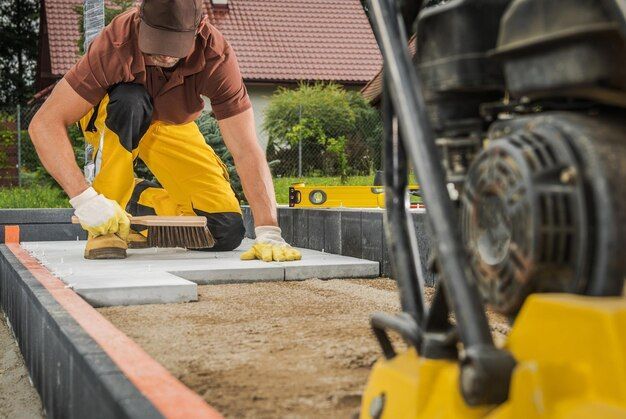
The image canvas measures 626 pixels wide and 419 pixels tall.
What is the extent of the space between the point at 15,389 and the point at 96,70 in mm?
1709

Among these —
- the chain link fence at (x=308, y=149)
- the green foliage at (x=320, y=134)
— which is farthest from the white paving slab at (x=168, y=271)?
the green foliage at (x=320, y=134)

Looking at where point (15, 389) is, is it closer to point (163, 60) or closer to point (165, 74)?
point (163, 60)

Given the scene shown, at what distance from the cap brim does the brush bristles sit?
1043 millimetres

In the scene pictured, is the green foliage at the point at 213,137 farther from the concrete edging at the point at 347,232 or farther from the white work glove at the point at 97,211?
the white work glove at the point at 97,211

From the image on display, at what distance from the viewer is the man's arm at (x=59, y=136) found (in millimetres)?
3951

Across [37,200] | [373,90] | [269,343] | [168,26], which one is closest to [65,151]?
A: [168,26]

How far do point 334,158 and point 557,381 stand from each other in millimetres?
13744

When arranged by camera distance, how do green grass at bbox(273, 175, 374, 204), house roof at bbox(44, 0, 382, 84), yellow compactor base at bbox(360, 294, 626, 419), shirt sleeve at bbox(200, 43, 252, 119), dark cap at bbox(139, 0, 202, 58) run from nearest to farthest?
yellow compactor base at bbox(360, 294, 626, 419), dark cap at bbox(139, 0, 202, 58), shirt sleeve at bbox(200, 43, 252, 119), green grass at bbox(273, 175, 374, 204), house roof at bbox(44, 0, 382, 84)

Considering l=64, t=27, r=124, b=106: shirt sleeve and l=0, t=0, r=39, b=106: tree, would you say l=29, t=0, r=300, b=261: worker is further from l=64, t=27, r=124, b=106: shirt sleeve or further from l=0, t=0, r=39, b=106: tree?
l=0, t=0, r=39, b=106: tree

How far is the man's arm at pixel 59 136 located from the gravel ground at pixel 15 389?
803 millimetres

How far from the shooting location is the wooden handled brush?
4410 mm

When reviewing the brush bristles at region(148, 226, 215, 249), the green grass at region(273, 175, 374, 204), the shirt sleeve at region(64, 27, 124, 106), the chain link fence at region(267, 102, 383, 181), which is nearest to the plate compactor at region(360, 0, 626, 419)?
the shirt sleeve at region(64, 27, 124, 106)

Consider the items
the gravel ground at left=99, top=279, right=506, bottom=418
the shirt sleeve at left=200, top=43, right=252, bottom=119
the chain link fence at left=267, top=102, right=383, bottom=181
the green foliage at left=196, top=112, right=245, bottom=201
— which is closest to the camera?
the gravel ground at left=99, top=279, right=506, bottom=418

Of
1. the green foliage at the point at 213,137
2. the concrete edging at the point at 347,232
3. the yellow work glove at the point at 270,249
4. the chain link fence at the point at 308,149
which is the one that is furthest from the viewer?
the chain link fence at the point at 308,149
